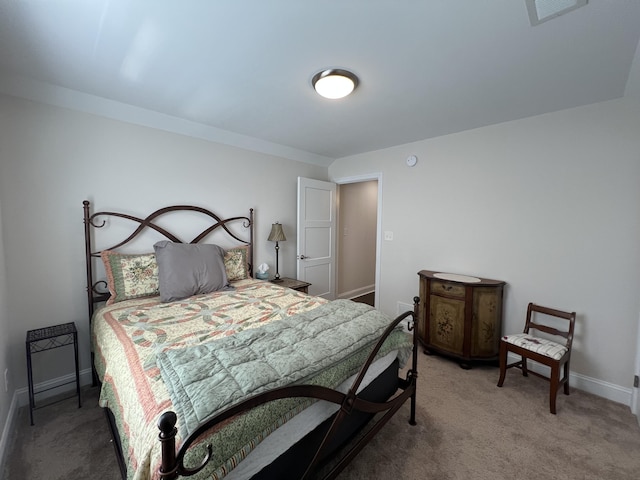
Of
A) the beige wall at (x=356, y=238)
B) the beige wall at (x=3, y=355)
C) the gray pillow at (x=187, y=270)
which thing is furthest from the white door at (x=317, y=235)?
the beige wall at (x=3, y=355)

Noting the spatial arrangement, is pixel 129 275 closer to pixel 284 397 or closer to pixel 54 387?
pixel 54 387

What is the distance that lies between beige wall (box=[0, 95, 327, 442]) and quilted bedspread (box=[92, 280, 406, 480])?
21.8 inches

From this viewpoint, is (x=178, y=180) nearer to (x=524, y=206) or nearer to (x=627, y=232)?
(x=524, y=206)

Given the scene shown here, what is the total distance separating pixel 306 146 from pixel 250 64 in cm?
190

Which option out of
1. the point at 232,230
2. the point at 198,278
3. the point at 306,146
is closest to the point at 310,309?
the point at 198,278

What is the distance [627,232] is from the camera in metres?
2.14

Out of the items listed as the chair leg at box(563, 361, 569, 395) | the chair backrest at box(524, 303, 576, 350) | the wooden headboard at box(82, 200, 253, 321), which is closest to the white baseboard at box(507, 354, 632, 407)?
the chair leg at box(563, 361, 569, 395)

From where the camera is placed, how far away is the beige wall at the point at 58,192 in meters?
1.99

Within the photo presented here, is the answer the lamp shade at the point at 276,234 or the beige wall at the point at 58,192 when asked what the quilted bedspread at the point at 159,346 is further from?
the lamp shade at the point at 276,234

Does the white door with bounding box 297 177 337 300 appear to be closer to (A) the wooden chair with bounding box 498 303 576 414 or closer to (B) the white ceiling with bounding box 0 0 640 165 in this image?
(B) the white ceiling with bounding box 0 0 640 165

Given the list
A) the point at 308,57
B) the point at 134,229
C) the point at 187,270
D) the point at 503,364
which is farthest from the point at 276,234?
the point at 503,364

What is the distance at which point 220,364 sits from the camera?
1144mm

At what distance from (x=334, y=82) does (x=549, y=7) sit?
46.4 inches

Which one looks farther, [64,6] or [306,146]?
[306,146]
